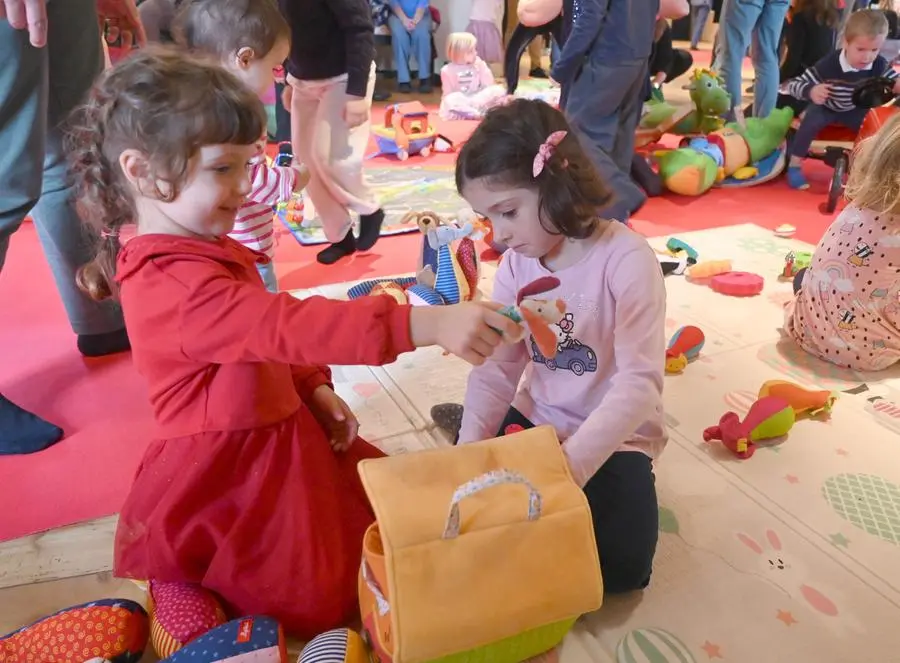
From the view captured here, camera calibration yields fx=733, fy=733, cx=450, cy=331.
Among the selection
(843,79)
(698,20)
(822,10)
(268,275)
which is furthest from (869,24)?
(698,20)

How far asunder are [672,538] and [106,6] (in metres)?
1.68

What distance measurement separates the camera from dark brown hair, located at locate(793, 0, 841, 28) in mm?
3578

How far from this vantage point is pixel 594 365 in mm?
1142

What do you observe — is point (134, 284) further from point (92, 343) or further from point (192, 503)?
point (92, 343)

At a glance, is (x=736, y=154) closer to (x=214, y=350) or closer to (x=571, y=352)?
(x=571, y=352)

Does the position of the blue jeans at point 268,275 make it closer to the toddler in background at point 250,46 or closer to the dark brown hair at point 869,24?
the toddler in background at point 250,46

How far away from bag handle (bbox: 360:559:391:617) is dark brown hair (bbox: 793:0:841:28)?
3.78 metres

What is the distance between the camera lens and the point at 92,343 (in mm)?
1748

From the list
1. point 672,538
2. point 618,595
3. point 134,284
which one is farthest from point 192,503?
point 672,538

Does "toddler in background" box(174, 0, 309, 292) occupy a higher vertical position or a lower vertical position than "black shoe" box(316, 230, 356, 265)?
higher

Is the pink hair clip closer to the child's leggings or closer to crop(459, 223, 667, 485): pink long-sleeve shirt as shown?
crop(459, 223, 667, 485): pink long-sleeve shirt

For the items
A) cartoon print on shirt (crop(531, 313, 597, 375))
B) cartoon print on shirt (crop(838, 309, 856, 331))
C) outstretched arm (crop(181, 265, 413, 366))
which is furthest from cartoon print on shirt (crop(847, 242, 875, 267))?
outstretched arm (crop(181, 265, 413, 366))

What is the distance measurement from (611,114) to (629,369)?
1723 millimetres

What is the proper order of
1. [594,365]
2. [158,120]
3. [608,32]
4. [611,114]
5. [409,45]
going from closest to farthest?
[158,120] < [594,365] < [608,32] < [611,114] < [409,45]
